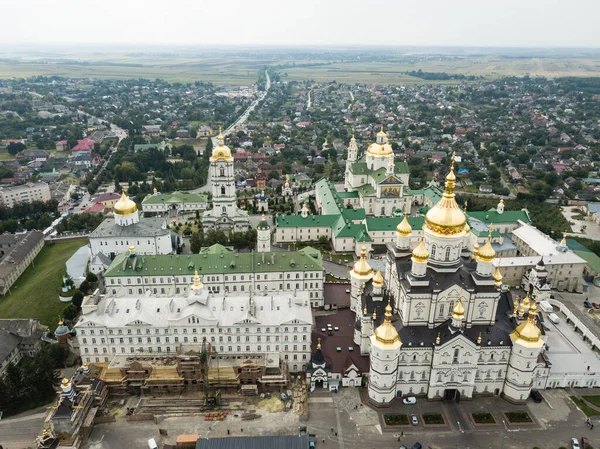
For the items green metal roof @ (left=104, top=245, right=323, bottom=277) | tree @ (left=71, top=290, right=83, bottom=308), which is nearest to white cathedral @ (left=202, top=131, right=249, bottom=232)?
green metal roof @ (left=104, top=245, right=323, bottom=277)

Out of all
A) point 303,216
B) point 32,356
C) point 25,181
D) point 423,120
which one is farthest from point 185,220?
point 423,120

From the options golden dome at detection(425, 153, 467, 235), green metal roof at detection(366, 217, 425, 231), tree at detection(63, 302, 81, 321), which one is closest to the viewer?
golden dome at detection(425, 153, 467, 235)

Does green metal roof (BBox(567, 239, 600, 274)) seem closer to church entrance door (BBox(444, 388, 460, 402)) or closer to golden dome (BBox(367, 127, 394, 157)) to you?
golden dome (BBox(367, 127, 394, 157))

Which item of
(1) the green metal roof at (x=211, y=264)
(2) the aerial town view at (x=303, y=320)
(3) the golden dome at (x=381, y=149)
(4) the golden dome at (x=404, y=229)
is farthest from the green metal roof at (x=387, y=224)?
(4) the golden dome at (x=404, y=229)

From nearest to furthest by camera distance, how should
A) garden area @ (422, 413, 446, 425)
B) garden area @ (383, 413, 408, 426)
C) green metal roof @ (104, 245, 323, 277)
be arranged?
garden area @ (383, 413, 408, 426) < garden area @ (422, 413, 446, 425) < green metal roof @ (104, 245, 323, 277)

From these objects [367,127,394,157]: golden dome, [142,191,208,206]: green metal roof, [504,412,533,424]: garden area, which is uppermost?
[367,127,394,157]: golden dome

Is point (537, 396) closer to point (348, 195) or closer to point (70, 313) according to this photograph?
point (70, 313)

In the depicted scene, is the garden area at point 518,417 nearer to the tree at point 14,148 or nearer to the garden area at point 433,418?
the garden area at point 433,418
